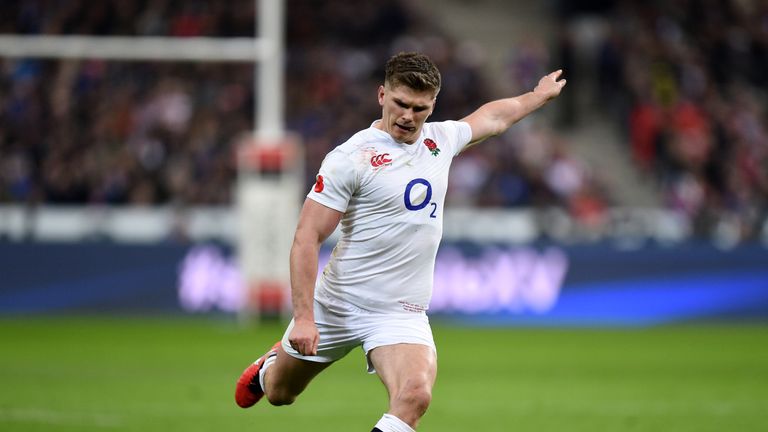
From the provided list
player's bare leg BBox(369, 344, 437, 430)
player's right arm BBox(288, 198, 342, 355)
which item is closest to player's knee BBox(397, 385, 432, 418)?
player's bare leg BBox(369, 344, 437, 430)

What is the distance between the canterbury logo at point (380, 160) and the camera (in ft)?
21.5

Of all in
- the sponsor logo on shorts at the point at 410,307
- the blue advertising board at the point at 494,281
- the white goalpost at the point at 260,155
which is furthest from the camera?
the blue advertising board at the point at 494,281

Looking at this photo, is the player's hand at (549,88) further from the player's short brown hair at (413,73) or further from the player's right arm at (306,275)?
the player's right arm at (306,275)

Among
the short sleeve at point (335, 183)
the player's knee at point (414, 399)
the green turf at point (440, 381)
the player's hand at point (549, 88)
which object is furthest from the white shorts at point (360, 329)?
the green turf at point (440, 381)

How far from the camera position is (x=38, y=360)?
1367 cm

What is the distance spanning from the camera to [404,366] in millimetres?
6449

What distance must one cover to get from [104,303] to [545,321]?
626 centimetres

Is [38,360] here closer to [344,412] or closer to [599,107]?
[344,412]

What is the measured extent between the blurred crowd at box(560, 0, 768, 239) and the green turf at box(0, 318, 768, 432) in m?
3.49

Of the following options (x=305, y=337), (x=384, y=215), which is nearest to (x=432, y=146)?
(x=384, y=215)

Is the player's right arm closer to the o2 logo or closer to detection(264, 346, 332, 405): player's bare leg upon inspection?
the o2 logo

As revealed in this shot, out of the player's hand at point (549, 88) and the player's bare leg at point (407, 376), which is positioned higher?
the player's hand at point (549, 88)

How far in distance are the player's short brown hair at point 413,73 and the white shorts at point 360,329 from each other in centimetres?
117

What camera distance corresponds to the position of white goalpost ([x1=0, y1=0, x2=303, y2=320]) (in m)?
17.9
